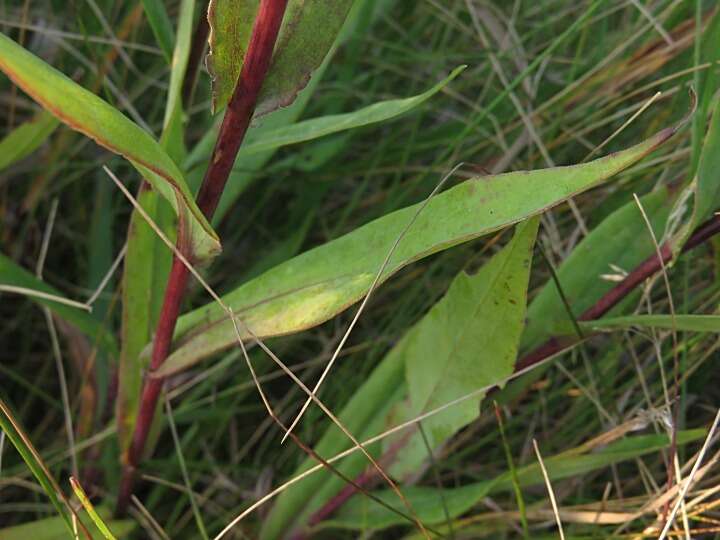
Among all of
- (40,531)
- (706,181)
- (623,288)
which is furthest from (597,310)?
(40,531)

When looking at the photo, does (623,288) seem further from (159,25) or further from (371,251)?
(159,25)

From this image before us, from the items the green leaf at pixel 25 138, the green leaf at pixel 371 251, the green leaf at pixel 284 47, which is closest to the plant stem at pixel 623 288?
the green leaf at pixel 371 251

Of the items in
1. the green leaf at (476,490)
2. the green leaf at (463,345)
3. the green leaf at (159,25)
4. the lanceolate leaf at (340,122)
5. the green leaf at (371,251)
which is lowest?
the green leaf at (476,490)

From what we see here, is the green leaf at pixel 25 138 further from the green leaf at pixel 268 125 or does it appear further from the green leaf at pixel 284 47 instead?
the green leaf at pixel 284 47

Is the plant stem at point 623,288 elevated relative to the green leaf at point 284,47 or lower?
lower

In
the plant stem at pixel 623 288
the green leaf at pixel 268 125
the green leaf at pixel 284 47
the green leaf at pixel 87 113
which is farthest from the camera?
the green leaf at pixel 268 125

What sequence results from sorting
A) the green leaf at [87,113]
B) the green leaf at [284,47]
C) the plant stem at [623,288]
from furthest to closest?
1. the plant stem at [623,288]
2. the green leaf at [284,47]
3. the green leaf at [87,113]

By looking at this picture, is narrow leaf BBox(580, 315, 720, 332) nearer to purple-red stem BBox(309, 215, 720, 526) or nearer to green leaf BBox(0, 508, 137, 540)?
purple-red stem BBox(309, 215, 720, 526)

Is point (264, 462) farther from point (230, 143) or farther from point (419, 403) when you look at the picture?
point (230, 143)
